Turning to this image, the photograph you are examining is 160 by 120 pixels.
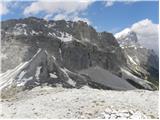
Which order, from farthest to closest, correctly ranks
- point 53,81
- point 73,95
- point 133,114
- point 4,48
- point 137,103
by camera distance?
1. point 4,48
2. point 53,81
3. point 73,95
4. point 137,103
5. point 133,114

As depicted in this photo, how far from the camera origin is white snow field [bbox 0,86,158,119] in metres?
32.0

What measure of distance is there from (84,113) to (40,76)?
224ft

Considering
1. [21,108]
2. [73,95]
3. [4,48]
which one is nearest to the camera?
[21,108]

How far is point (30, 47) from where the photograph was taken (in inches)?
7687

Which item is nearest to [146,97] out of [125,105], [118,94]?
[118,94]

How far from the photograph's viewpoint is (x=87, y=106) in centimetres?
3462

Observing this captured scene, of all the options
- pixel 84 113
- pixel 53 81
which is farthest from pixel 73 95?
pixel 53 81

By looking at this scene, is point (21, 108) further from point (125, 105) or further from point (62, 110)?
point (125, 105)

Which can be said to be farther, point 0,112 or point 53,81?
point 53,81

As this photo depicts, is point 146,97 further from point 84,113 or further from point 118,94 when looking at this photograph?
point 84,113

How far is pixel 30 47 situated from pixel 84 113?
165 m

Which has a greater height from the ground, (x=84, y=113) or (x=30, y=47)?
(x=30, y=47)

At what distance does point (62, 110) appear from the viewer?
33469mm

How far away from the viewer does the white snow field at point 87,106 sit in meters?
32.0
